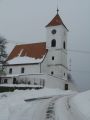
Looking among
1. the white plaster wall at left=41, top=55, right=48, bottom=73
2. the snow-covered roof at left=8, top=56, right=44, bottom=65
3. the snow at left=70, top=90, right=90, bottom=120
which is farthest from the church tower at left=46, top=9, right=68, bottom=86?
the snow at left=70, top=90, right=90, bottom=120

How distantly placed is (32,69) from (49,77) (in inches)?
287

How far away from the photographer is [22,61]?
231 ft

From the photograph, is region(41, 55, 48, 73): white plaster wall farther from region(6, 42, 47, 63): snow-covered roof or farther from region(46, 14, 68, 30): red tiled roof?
region(46, 14, 68, 30): red tiled roof

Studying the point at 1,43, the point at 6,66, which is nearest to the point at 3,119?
the point at 1,43

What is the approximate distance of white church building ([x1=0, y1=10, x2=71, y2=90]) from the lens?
2645 inches

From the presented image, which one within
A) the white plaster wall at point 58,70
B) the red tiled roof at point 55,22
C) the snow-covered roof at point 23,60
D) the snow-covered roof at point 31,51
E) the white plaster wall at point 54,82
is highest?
the red tiled roof at point 55,22

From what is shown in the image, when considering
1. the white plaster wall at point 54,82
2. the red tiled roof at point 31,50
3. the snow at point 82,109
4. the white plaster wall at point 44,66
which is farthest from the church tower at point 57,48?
the snow at point 82,109

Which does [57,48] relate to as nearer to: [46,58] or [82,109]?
[46,58]

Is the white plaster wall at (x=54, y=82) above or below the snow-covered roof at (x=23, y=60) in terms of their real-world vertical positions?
below

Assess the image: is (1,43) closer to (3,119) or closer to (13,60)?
(13,60)

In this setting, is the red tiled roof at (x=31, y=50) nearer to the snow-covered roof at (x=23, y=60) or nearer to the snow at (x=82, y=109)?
the snow-covered roof at (x=23, y=60)

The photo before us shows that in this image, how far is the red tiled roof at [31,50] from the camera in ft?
230

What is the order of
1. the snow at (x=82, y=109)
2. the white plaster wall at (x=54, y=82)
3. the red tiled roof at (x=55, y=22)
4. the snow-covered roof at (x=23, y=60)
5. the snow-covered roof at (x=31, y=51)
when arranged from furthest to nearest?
the red tiled roof at (x=55, y=22)
the snow-covered roof at (x=31, y=51)
the snow-covered roof at (x=23, y=60)
the white plaster wall at (x=54, y=82)
the snow at (x=82, y=109)

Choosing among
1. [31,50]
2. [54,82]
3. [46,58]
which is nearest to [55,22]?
[31,50]
